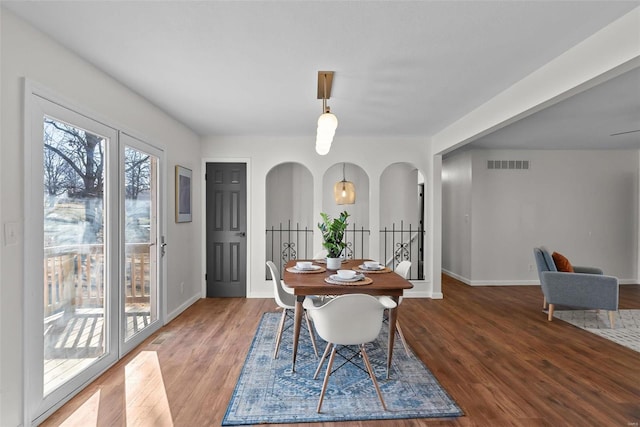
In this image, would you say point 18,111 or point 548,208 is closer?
point 18,111

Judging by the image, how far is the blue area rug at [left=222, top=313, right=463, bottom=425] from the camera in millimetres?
2150

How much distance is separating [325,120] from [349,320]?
1.55 m

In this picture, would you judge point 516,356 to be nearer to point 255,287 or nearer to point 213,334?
point 213,334

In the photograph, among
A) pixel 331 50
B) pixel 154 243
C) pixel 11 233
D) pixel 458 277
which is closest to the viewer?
pixel 11 233

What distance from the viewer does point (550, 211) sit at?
6203 mm

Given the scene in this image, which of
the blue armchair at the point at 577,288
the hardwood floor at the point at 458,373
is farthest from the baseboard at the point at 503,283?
the blue armchair at the point at 577,288

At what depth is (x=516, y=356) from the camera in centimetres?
A: 308

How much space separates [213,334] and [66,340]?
4.72 ft

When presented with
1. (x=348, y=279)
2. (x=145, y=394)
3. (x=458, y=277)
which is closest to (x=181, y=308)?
(x=145, y=394)

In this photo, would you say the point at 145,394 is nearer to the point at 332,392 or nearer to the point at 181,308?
the point at 332,392

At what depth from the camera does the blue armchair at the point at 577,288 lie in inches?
152

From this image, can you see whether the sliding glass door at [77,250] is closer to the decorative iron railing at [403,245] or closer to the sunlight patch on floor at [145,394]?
the sunlight patch on floor at [145,394]

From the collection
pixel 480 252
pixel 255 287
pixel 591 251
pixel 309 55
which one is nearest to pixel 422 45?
pixel 309 55

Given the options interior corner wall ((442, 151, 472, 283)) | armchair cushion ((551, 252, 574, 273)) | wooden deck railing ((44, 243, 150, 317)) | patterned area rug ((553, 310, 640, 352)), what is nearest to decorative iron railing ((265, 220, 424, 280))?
interior corner wall ((442, 151, 472, 283))
